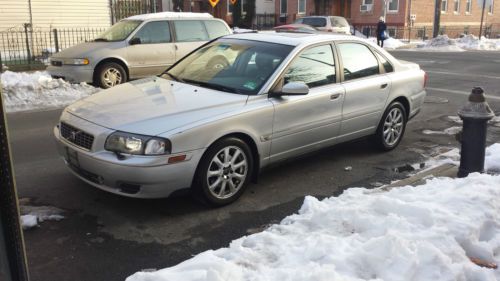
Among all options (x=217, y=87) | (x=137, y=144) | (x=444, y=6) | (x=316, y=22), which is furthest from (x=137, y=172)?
(x=444, y=6)

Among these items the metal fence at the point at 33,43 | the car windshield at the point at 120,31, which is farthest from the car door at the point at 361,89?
the metal fence at the point at 33,43

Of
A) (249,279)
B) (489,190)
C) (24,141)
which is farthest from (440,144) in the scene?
(24,141)

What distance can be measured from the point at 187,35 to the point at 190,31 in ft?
0.43

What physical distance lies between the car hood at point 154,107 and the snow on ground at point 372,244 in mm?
1248

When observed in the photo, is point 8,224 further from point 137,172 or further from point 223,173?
point 223,173

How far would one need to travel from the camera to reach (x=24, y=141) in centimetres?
709

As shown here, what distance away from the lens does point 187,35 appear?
12258mm

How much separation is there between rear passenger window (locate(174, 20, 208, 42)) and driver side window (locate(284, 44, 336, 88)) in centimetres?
685

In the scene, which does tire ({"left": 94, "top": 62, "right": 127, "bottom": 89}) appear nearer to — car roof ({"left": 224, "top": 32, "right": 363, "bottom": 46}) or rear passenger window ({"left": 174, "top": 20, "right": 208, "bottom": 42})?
rear passenger window ({"left": 174, "top": 20, "right": 208, "bottom": 42})

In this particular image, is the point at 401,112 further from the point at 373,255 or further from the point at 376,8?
the point at 376,8

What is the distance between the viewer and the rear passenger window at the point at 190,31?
12.1m

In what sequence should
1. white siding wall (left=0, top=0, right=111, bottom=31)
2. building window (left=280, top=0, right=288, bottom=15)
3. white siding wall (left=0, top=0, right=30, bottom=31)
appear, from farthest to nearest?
building window (left=280, top=0, right=288, bottom=15)
white siding wall (left=0, top=0, right=111, bottom=31)
white siding wall (left=0, top=0, right=30, bottom=31)

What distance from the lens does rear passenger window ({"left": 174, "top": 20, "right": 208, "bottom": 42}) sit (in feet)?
39.9

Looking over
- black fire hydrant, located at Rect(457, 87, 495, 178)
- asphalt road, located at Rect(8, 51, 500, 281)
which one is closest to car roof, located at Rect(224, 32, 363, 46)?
asphalt road, located at Rect(8, 51, 500, 281)
